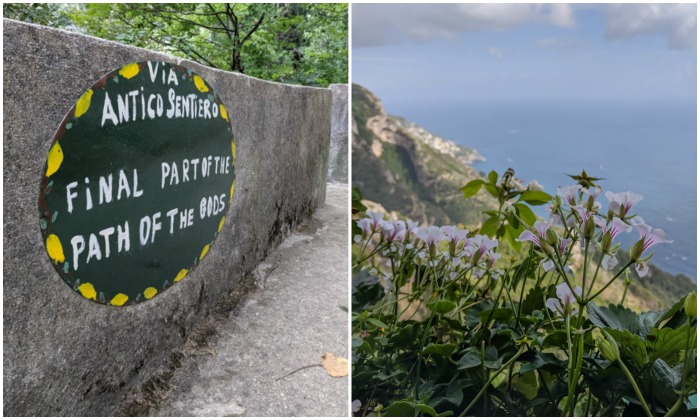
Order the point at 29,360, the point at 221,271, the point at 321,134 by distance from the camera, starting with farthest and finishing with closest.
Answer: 1. the point at 321,134
2. the point at 221,271
3. the point at 29,360

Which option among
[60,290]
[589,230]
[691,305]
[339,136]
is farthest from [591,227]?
[339,136]

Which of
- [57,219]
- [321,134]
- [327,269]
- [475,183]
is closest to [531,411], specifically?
[475,183]

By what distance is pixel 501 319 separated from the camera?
64 cm

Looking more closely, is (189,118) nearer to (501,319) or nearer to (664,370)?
(501,319)

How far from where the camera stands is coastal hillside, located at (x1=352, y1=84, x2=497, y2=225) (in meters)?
0.61

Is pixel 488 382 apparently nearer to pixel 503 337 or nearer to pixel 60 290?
pixel 503 337

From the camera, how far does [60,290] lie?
1540mm

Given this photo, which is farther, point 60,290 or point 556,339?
point 60,290

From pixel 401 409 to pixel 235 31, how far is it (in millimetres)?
5135

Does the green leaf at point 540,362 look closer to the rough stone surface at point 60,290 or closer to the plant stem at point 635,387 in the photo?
the plant stem at point 635,387

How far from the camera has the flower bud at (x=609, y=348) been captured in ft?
1.62

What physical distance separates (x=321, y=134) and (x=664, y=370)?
4.18 meters

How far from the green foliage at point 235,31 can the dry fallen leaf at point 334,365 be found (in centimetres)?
349

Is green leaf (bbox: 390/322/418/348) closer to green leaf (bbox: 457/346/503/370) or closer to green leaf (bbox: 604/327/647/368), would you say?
green leaf (bbox: 457/346/503/370)
